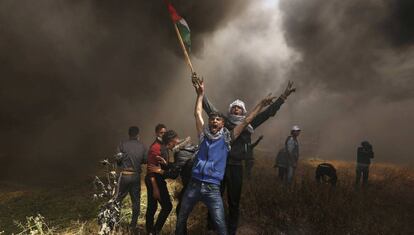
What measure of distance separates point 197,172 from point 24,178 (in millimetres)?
11937

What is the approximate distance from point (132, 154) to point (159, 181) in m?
0.97

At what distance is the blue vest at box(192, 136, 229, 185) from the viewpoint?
4102 millimetres

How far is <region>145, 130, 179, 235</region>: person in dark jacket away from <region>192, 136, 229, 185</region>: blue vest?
3.58 feet

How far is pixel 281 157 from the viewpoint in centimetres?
1063

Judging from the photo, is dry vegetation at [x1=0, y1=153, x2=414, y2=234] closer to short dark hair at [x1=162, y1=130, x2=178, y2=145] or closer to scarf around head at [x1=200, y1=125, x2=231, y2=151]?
short dark hair at [x1=162, y1=130, x2=178, y2=145]

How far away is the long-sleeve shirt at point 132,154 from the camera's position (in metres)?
6.20

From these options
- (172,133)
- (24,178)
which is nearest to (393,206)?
(172,133)

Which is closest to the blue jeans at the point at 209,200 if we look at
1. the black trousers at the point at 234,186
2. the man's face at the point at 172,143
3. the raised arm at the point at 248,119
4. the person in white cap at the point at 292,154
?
the raised arm at the point at 248,119

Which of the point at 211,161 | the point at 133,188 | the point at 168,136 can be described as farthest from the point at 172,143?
the point at 133,188

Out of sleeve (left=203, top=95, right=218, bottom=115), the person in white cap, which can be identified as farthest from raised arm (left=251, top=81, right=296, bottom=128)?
the person in white cap

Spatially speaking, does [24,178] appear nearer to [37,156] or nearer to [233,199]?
[37,156]

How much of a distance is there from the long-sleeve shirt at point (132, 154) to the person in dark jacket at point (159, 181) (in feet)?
2.32

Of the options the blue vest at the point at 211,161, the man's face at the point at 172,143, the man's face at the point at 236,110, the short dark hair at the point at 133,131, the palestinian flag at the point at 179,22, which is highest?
the palestinian flag at the point at 179,22

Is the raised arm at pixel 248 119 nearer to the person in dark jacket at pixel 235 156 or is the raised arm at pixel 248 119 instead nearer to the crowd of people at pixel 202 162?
the crowd of people at pixel 202 162
